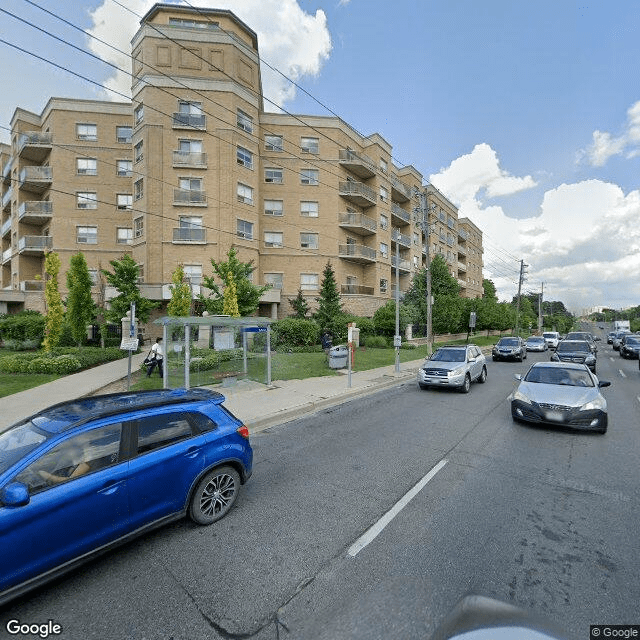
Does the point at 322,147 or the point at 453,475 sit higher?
the point at 322,147

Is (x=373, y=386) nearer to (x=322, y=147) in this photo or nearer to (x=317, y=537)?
(x=317, y=537)

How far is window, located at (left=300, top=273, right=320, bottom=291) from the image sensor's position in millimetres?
30781

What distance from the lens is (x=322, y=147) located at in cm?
3162

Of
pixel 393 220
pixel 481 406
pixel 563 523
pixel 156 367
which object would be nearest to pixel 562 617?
pixel 563 523

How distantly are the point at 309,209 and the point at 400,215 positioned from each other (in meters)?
12.1

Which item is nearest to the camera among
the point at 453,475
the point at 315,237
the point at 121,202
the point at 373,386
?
the point at 453,475

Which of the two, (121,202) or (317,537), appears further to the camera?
(121,202)

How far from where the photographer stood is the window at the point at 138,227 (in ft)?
86.1

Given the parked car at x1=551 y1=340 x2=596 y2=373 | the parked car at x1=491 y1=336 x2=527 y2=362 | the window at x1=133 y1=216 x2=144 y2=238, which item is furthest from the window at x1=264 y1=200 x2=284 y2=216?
the parked car at x1=551 y1=340 x2=596 y2=373

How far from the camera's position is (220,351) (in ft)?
42.0

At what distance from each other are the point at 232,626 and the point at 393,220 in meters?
40.5

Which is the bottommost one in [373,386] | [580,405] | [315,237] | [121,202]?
[373,386]

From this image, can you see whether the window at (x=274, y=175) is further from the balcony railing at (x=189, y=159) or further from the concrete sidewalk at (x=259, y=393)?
the concrete sidewalk at (x=259, y=393)

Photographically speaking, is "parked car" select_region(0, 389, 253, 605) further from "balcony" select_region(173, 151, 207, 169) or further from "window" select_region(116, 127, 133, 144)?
"window" select_region(116, 127, 133, 144)
